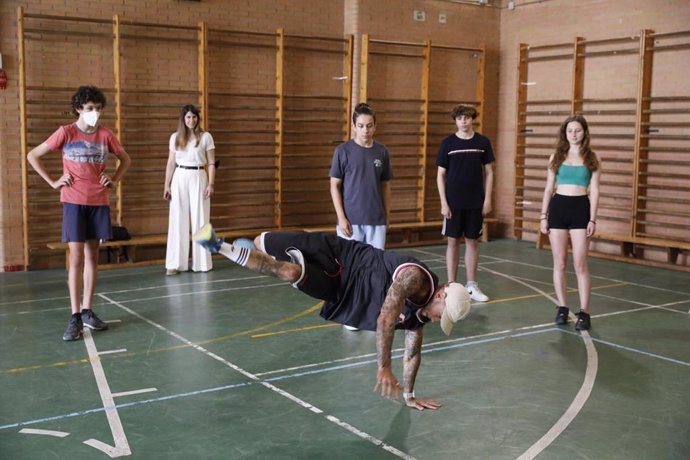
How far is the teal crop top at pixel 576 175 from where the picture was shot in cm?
670

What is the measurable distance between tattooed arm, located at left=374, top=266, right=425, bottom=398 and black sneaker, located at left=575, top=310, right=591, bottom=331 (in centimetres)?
333

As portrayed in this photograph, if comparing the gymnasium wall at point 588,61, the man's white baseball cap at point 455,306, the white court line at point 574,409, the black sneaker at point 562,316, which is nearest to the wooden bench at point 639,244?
the gymnasium wall at point 588,61

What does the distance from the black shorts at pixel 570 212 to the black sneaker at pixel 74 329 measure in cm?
418

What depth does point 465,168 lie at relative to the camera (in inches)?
305

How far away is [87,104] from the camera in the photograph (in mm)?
6145

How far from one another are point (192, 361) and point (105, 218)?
148cm

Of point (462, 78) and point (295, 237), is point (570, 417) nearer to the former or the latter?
point (295, 237)

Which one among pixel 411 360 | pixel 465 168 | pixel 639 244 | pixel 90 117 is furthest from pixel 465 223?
pixel 639 244

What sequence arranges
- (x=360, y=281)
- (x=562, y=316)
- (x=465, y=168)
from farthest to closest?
(x=465, y=168) → (x=562, y=316) → (x=360, y=281)

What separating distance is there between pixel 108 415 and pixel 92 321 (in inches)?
83.4

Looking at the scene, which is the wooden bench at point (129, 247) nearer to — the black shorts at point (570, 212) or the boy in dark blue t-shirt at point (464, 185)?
the boy in dark blue t-shirt at point (464, 185)

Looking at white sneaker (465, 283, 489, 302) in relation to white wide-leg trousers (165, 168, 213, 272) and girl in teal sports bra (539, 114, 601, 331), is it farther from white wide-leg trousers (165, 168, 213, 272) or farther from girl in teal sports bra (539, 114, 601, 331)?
white wide-leg trousers (165, 168, 213, 272)

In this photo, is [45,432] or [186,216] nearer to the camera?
[45,432]

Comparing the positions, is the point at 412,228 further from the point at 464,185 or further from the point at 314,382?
the point at 314,382
